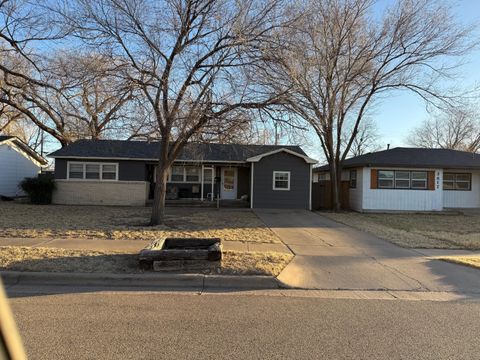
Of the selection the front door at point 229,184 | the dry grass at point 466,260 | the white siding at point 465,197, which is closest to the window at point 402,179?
the white siding at point 465,197

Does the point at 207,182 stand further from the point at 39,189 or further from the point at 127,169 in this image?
the point at 39,189

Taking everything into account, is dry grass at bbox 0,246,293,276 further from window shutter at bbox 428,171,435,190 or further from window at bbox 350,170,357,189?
window shutter at bbox 428,171,435,190

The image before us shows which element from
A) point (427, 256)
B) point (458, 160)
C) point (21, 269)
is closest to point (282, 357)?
point (21, 269)

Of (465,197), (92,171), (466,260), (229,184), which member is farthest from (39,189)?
(465,197)

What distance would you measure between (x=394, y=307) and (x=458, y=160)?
23.0m

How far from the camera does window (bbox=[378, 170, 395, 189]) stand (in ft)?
81.7

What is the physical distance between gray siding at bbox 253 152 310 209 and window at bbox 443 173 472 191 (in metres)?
9.44

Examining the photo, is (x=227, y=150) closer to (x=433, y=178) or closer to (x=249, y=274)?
(x=433, y=178)

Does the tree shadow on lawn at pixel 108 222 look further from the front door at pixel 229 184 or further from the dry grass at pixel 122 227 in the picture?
the front door at pixel 229 184

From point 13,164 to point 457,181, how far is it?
30866 millimetres

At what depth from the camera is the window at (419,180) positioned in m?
25.1

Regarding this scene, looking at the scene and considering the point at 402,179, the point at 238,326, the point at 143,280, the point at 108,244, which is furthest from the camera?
the point at 402,179

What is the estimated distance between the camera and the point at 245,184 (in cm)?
2711

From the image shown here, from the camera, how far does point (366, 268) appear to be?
29.7 feet
